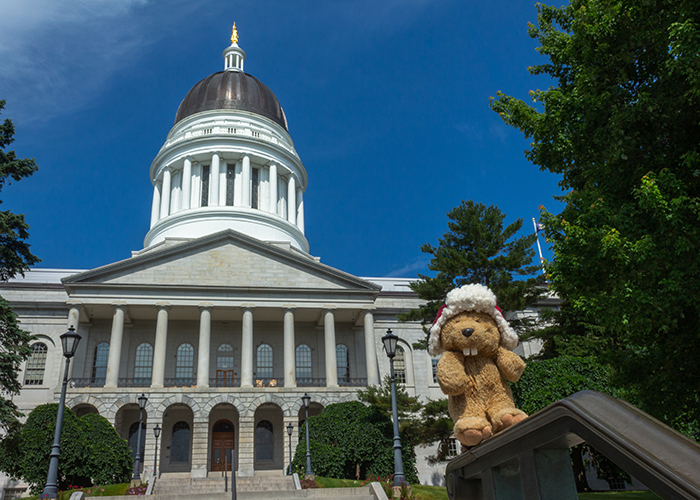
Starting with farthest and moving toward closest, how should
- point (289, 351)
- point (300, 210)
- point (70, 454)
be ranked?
point (300, 210) < point (289, 351) < point (70, 454)

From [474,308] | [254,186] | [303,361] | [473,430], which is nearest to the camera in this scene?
[473,430]

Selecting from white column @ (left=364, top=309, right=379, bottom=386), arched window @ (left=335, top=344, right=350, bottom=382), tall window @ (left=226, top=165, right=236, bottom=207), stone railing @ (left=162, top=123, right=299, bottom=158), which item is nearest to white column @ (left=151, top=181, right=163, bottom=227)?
stone railing @ (left=162, top=123, right=299, bottom=158)

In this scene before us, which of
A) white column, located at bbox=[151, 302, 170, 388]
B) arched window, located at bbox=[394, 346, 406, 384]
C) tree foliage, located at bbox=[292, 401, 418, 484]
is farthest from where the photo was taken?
arched window, located at bbox=[394, 346, 406, 384]

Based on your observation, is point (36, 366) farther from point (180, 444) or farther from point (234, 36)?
point (234, 36)

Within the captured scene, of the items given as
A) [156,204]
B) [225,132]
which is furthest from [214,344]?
[225,132]

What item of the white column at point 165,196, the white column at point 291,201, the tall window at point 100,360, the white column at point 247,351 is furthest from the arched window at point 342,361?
the white column at point 165,196

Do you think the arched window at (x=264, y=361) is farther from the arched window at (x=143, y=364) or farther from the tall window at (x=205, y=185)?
the tall window at (x=205, y=185)

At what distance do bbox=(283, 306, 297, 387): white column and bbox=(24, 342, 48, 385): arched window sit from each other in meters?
15.0

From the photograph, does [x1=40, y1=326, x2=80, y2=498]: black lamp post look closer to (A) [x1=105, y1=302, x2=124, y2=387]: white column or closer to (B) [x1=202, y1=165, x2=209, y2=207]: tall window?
(A) [x1=105, y1=302, x2=124, y2=387]: white column

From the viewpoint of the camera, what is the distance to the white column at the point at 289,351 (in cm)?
3116

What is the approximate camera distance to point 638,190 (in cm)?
966

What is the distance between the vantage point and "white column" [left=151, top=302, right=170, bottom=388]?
29.8 metres

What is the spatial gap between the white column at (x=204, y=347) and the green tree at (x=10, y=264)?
12.0 meters

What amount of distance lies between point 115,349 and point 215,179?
1857 centimetres
